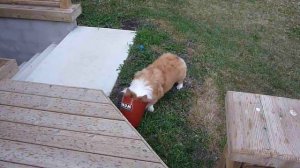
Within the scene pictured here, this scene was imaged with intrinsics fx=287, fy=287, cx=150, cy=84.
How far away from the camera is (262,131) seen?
1235 millimetres

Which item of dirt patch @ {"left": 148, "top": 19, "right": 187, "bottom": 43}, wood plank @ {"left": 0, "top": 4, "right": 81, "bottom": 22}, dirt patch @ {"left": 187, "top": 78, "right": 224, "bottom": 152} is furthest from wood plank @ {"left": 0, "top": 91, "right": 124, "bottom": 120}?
dirt patch @ {"left": 148, "top": 19, "right": 187, "bottom": 43}

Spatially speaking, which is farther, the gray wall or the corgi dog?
the gray wall

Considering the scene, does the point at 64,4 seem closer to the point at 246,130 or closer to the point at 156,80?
the point at 156,80

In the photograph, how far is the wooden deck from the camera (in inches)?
72.0

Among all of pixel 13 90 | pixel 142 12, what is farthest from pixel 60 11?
Result: pixel 13 90

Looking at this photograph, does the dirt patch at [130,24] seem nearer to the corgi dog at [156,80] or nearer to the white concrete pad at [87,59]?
the white concrete pad at [87,59]

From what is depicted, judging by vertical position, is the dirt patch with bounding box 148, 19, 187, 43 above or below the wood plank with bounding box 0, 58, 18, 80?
below

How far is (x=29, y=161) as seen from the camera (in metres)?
1.82

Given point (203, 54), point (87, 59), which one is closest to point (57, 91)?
point (87, 59)

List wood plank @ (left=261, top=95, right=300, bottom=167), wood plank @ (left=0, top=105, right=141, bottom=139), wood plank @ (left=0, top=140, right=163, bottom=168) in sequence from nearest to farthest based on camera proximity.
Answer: wood plank @ (left=261, top=95, right=300, bottom=167) → wood plank @ (left=0, top=140, right=163, bottom=168) → wood plank @ (left=0, top=105, right=141, bottom=139)

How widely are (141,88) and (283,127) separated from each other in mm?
1504

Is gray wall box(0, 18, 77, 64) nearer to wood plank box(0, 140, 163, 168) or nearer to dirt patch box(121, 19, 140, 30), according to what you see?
dirt patch box(121, 19, 140, 30)

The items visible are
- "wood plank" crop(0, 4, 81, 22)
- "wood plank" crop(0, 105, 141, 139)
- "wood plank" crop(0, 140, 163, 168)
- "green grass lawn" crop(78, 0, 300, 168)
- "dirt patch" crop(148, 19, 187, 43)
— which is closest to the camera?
"wood plank" crop(0, 140, 163, 168)

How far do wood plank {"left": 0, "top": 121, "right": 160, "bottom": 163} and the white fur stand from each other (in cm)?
66
